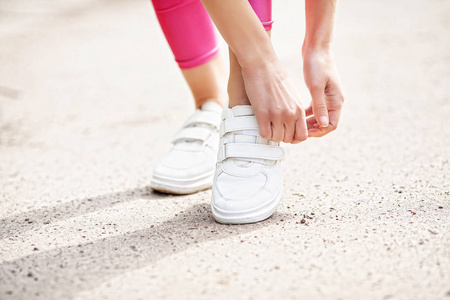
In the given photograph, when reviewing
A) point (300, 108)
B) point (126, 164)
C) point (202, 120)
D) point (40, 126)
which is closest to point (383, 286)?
point (300, 108)

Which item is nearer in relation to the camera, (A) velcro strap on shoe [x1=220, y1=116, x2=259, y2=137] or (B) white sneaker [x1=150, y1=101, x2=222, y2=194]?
(A) velcro strap on shoe [x1=220, y1=116, x2=259, y2=137]

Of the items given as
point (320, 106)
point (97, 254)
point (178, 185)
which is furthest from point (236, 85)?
point (97, 254)

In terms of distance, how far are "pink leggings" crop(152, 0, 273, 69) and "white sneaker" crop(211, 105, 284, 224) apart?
0.31 meters

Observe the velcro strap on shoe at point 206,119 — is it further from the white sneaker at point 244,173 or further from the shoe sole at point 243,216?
the shoe sole at point 243,216

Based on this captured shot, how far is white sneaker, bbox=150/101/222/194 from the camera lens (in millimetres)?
1239

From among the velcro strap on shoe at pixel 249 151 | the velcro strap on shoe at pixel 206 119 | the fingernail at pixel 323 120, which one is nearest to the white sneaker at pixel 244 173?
the velcro strap on shoe at pixel 249 151

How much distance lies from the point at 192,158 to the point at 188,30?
1.15ft

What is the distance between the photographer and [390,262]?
32.0 inches

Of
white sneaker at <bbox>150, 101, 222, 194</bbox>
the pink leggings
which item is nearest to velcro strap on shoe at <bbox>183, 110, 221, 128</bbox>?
white sneaker at <bbox>150, 101, 222, 194</bbox>

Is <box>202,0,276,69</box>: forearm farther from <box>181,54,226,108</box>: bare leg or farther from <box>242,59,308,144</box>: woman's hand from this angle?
<box>181,54,226,108</box>: bare leg

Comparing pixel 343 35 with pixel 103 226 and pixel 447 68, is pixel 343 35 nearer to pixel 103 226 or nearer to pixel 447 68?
pixel 447 68

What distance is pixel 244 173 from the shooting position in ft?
3.44

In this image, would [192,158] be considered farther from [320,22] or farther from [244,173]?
[320,22]

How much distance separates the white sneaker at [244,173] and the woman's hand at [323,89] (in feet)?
0.39
